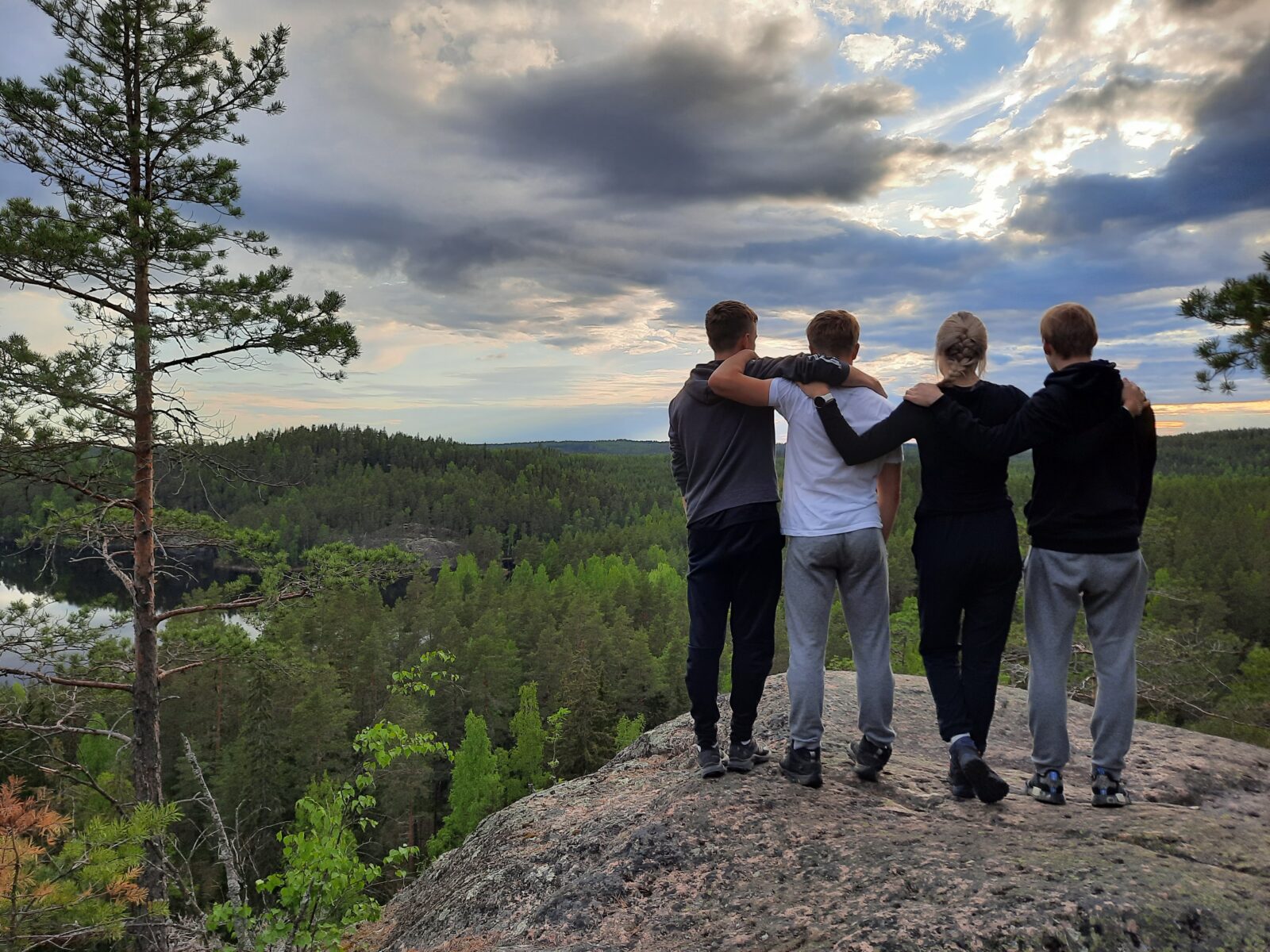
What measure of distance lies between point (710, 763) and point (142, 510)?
8890mm

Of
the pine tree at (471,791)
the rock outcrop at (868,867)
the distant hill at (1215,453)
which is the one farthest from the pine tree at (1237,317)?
the distant hill at (1215,453)

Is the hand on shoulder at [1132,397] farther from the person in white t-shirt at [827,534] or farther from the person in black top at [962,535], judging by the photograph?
the person in white t-shirt at [827,534]

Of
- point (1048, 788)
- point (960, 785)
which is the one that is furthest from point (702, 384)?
point (1048, 788)

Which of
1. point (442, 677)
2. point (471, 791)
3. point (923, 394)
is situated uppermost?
point (923, 394)

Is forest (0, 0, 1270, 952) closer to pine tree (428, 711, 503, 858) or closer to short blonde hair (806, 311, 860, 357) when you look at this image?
pine tree (428, 711, 503, 858)

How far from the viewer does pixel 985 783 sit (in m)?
3.57

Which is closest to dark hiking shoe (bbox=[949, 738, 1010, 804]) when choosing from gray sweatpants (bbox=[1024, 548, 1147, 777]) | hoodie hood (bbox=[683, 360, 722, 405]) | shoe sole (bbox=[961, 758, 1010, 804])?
shoe sole (bbox=[961, 758, 1010, 804])

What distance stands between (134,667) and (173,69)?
8.20 m

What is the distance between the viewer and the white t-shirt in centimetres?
367

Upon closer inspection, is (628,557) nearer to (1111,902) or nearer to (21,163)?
(21,163)

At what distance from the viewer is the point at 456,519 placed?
11288 cm

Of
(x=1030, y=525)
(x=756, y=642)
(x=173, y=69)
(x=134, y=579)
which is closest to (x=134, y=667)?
(x=134, y=579)

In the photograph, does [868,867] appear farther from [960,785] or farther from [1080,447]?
[1080,447]

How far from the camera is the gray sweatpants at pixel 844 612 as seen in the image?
3.69 m
